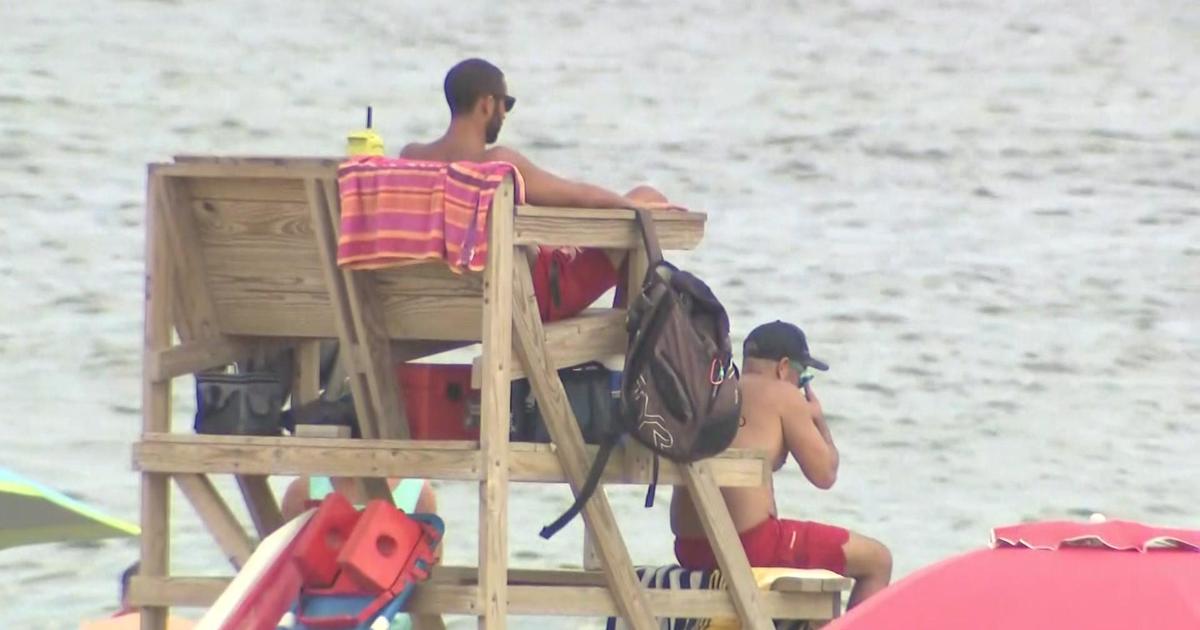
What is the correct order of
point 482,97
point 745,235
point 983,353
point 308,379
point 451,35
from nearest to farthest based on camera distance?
point 482,97 < point 308,379 < point 983,353 < point 745,235 < point 451,35

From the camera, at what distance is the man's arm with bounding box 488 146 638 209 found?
4.86 m

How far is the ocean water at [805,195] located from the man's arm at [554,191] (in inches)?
183

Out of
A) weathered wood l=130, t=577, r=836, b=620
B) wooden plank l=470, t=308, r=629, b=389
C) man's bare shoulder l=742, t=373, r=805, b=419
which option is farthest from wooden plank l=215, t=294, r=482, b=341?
man's bare shoulder l=742, t=373, r=805, b=419

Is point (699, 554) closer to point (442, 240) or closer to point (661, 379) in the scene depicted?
point (661, 379)

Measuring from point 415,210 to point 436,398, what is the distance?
1.94 feet

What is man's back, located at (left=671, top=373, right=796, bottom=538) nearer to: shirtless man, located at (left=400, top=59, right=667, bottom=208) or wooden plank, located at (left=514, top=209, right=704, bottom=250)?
wooden plank, located at (left=514, top=209, right=704, bottom=250)

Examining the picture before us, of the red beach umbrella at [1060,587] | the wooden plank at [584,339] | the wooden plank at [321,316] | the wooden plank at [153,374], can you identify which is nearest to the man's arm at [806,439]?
the wooden plank at [584,339]

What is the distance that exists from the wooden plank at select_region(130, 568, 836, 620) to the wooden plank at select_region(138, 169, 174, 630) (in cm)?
7

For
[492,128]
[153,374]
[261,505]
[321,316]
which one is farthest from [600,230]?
[261,505]

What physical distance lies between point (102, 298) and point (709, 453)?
7325 mm

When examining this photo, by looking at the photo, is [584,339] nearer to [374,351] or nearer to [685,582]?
[374,351]

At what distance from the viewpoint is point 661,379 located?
4.78 m

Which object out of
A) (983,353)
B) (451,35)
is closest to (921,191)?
(983,353)

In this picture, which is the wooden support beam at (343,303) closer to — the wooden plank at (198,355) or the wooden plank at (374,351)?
the wooden plank at (374,351)
